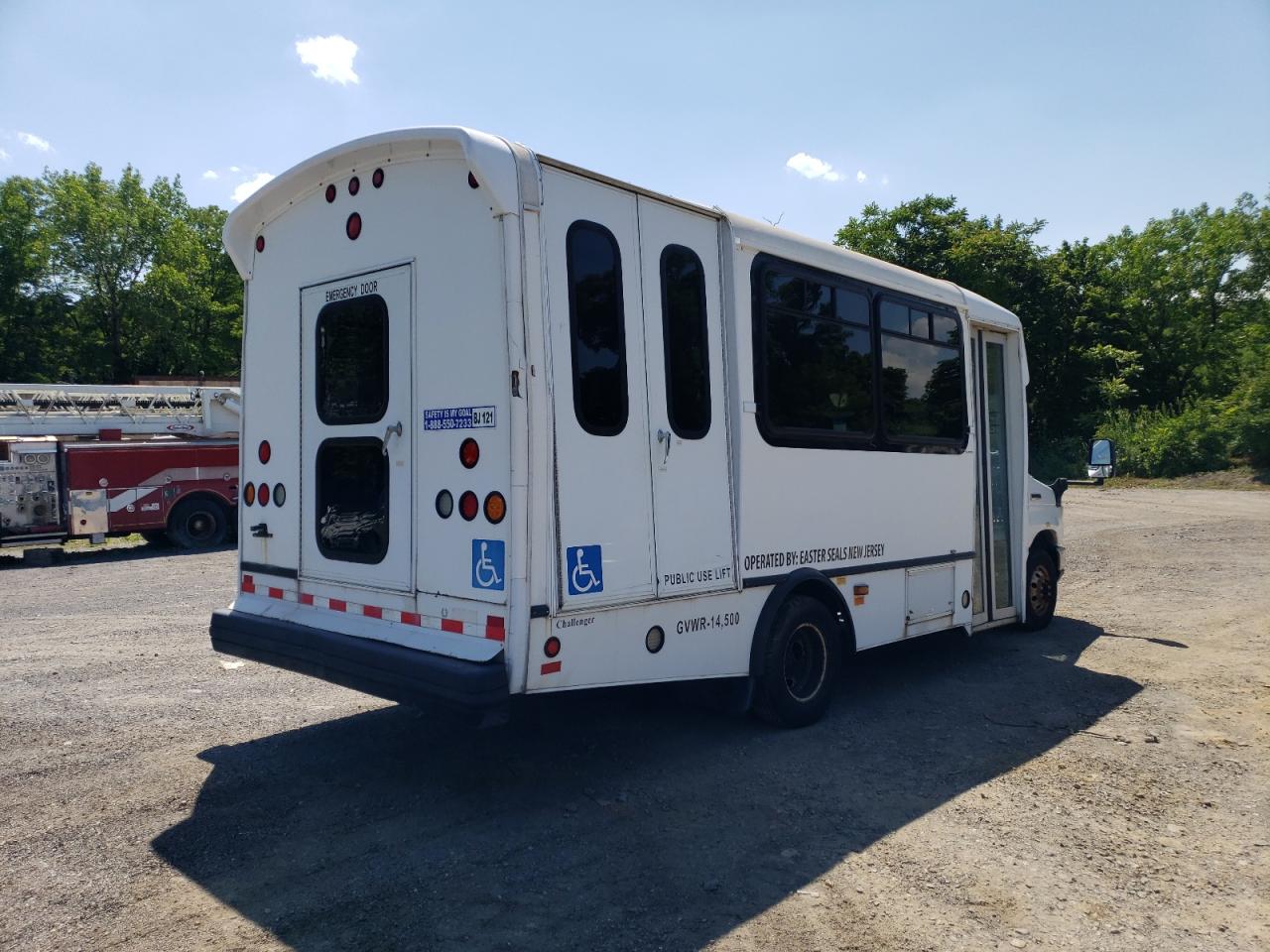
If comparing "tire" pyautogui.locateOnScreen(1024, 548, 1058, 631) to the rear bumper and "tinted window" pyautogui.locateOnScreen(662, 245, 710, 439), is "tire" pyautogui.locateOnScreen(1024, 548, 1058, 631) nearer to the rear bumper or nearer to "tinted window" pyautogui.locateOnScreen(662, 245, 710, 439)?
"tinted window" pyautogui.locateOnScreen(662, 245, 710, 439)

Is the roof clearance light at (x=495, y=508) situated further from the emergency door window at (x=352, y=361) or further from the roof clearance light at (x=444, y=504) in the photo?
the emergency door window at (x=352, y=361)

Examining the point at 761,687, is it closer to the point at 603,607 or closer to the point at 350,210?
the point at 603,607

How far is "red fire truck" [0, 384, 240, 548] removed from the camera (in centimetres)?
1402

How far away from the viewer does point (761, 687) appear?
554cm

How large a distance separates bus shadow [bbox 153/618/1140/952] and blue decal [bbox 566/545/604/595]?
109cm

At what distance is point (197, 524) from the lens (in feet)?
51.8

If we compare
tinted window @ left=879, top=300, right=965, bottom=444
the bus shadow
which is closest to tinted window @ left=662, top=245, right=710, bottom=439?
the bus shadow

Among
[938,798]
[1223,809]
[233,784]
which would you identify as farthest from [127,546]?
[1223,809]

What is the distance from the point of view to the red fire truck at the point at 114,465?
1402 centimetres

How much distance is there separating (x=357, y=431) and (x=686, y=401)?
68.0 inches

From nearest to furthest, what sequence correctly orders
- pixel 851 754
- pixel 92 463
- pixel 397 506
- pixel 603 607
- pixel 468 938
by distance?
pixel 468 938 → pixel 603 607 → pixel 397 506 → pixel 851 754 → pixel 92 463

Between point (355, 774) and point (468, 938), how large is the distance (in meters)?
1.89

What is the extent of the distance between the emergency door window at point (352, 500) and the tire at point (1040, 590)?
596 cm

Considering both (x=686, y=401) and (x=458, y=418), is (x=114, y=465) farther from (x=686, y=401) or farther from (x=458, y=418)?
(x=686, y=401)
